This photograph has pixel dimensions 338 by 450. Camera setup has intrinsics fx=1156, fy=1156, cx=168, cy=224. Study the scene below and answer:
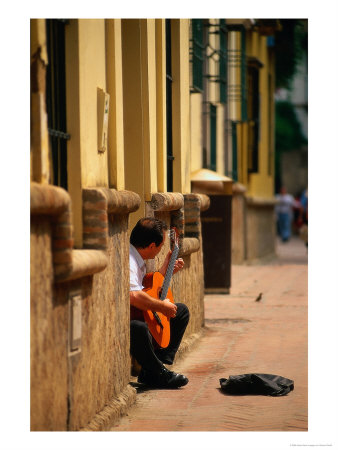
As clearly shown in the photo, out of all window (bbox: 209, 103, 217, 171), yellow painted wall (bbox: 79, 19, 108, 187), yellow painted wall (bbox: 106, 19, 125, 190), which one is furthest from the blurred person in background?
yellow painted wall (bbox: 79, 19, 108, 187)

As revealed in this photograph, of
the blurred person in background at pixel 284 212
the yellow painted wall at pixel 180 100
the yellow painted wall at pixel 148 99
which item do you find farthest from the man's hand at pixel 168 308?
the blurred person in background at pixel 284 212

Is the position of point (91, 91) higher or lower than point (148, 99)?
higher

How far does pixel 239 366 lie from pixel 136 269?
2004 mm

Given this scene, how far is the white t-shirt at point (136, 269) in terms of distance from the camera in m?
8.00

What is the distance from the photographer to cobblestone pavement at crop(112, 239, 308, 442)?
23.7 ft

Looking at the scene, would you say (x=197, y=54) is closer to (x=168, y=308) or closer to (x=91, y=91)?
(x=168, y=308)

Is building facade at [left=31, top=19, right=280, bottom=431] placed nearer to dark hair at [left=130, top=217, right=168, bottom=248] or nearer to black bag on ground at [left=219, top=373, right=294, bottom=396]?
dark hair at [left=130, top=217, right=168, bottom=248]

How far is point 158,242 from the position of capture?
820 centimetres

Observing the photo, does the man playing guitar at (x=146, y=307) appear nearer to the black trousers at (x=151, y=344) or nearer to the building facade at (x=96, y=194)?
the black trousers at (x=151, y=344)

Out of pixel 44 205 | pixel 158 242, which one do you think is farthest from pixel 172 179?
pixel 44 205

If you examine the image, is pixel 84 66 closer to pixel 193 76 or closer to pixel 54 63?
pixel 54 63

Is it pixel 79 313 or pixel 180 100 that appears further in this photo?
pixel 180 100

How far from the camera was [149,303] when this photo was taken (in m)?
7.99

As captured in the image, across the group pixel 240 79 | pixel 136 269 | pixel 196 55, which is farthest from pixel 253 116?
pixel 136 269
